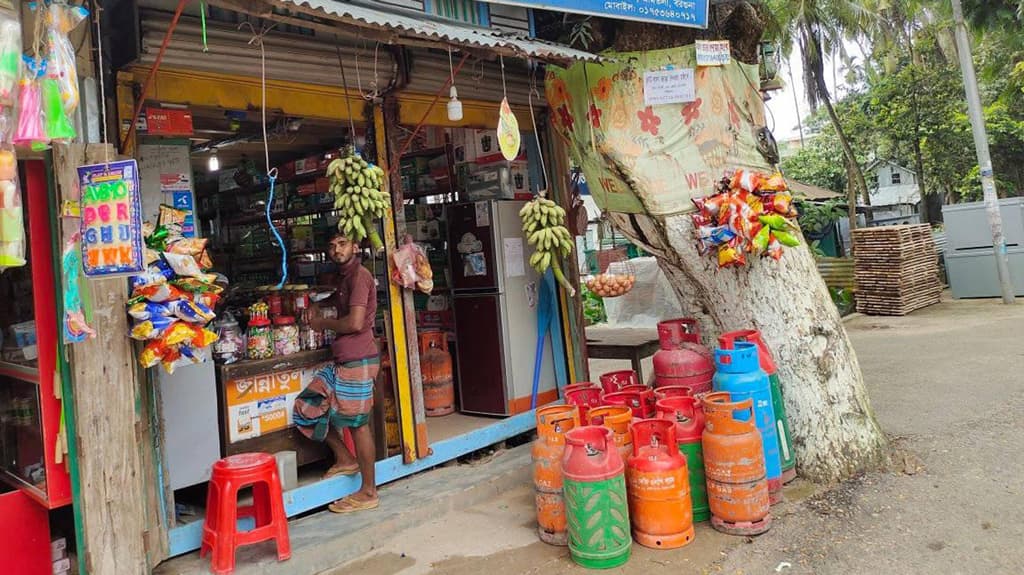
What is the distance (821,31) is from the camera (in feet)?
54.9

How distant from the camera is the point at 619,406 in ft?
13.7

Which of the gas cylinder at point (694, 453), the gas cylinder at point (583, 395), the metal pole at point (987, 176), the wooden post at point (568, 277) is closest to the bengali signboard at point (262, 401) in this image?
the gas cylinder at point (583, 395)

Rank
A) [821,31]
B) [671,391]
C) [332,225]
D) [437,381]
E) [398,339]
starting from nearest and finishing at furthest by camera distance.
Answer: [671,391], [398,339], [437,381], [332,225], [821,31]

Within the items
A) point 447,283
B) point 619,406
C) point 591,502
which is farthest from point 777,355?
point 447,283

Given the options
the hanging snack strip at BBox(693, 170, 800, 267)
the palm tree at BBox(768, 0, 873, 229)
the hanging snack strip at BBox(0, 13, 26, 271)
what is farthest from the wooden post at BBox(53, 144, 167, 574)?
the palm tree at BBox(768, 0, 873, 229)

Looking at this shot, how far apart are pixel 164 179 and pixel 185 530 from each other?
6.34 ft

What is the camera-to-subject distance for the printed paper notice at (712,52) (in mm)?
4816

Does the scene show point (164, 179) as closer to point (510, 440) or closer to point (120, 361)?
point (120, 361)

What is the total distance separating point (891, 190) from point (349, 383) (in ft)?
124

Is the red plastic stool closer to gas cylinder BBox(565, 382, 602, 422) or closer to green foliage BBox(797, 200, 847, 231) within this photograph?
gas cylinder BBox(565, 382, 602, 422)

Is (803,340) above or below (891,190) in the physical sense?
below

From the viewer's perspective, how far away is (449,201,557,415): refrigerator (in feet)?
18.6

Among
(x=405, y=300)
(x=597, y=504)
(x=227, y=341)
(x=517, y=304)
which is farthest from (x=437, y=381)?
(x=597, y=504)

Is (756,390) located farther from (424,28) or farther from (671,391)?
(424,28)
